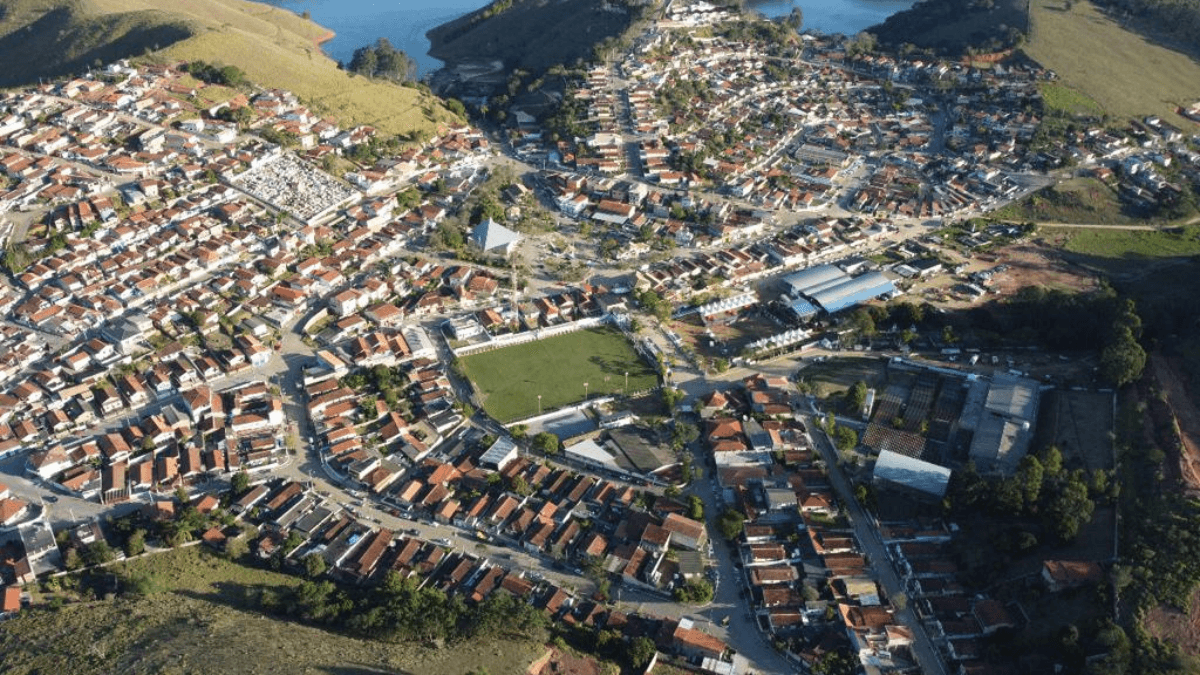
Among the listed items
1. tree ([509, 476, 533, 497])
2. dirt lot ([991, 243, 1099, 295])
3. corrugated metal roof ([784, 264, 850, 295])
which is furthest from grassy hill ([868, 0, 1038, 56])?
tree ([509, 476, 533, 497])

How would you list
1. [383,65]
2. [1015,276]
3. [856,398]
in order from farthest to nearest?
[383,65], [1015,276], [856,398]

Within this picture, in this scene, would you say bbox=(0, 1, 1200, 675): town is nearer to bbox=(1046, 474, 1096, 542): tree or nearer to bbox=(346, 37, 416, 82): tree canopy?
bbox=(1046, 474, 1096, 542): tree

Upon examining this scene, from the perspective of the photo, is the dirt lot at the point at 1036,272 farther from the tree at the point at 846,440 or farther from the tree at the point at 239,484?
the tree at the point at 239,484

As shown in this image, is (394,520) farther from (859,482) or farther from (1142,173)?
(1142,173)

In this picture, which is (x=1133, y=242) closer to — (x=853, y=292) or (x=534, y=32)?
(x=853, y=292)

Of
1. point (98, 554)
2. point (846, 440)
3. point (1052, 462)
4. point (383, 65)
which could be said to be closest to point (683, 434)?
point (846, 440)

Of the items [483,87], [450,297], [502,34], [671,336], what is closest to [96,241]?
[450,297]
